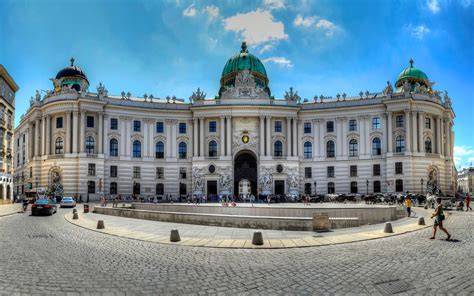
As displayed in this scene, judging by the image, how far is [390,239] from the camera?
17422 mm

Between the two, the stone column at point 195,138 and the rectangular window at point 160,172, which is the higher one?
the stone column at point 195,138

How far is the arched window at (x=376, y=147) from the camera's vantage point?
218ft

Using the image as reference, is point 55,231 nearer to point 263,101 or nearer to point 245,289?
point 245,289

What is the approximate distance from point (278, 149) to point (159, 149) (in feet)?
78.3

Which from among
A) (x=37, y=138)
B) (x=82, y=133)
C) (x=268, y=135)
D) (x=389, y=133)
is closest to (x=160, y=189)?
(x=82, y=133)

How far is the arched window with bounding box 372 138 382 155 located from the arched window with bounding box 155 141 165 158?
41052 mm

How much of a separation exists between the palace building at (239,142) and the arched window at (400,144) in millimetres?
178

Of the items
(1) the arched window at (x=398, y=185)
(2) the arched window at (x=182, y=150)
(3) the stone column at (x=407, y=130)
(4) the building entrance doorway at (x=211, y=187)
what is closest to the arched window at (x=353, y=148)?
(3) the stone column at (x=407, y=130)

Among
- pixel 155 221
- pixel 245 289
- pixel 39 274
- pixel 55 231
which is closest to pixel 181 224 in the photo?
pixel 155 221

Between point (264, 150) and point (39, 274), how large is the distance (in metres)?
59.1

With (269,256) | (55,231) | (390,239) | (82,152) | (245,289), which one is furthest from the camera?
(82,152)

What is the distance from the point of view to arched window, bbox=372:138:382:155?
66312 mm

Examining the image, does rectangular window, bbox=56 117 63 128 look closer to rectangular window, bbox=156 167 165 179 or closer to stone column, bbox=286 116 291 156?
rectangular window, bbox=156 167 165 179

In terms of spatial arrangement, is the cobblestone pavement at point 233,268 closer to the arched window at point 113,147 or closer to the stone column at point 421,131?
the arched window at point 113,147
